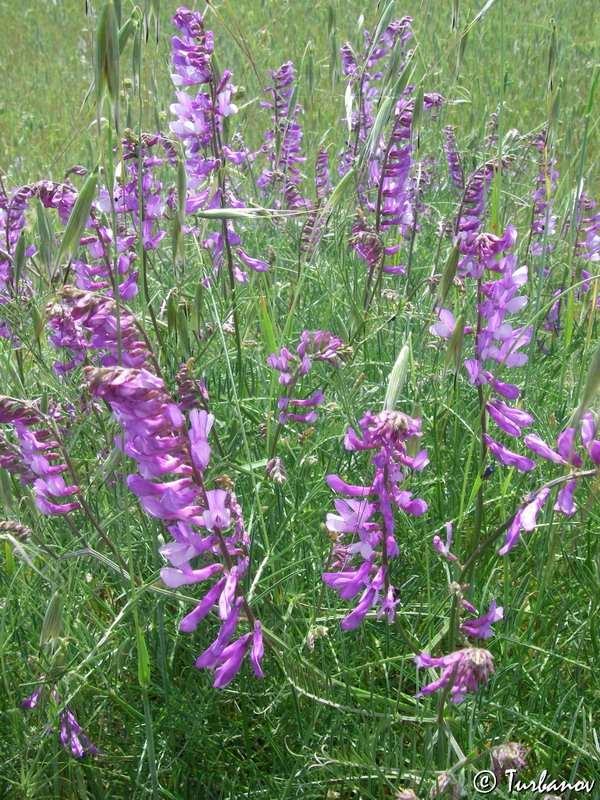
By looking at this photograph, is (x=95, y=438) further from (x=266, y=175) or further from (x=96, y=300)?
(x=266, y=175)

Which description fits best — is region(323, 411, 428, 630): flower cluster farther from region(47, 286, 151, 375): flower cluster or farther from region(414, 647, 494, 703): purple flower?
region(47, 286, 151, 375): flower cluster

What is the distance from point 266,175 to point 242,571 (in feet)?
8.95

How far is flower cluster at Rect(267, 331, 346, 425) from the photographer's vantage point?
6.40 ft

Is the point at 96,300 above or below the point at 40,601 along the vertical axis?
above

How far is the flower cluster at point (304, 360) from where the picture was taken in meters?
1.95

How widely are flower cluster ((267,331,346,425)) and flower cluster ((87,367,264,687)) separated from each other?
617 mm

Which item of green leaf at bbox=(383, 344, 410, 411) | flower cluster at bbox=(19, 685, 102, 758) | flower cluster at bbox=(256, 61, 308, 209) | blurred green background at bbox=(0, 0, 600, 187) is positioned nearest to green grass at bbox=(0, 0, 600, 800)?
flower cluster at bbox=(19, 685, 102, 758)

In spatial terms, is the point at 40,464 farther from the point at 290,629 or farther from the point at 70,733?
the point at 290,629

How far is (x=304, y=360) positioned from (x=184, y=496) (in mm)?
808

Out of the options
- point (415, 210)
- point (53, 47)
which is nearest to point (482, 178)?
point (415, 210)

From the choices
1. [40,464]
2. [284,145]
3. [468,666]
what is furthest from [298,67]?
[468,666]

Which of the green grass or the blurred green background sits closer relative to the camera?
the green grass

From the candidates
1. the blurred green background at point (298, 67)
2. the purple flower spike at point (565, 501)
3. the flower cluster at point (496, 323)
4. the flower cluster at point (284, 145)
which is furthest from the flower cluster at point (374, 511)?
the blurred green background at point (298, 67)

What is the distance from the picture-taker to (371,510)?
4.69ft
